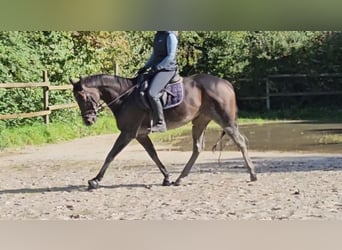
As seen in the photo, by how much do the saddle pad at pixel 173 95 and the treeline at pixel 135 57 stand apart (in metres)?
0.53

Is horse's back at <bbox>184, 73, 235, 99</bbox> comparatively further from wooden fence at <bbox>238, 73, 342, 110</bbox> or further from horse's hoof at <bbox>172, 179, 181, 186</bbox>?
wooden fence at <bbox>238, 73, 342, 110</bbox>

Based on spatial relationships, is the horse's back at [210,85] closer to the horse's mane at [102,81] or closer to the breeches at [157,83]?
the breeches at [157,83]

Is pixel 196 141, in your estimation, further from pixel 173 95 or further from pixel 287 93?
pixel 287 93

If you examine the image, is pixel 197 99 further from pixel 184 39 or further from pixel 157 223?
pixel 157 223

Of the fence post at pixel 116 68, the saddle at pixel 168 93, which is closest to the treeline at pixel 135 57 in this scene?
the fence post at pixel 116 68

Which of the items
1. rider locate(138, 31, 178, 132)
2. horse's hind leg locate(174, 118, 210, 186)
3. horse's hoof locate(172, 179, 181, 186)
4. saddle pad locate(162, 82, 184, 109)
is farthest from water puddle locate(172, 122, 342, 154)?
rider locate(138, 31, 178, 132)

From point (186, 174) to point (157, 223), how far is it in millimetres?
893

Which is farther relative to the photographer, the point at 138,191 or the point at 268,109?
the point at 268,109

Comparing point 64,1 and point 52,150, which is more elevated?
point 64,1

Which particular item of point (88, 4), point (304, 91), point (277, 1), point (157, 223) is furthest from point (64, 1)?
point (304, 91)

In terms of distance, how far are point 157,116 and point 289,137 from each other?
96.3 inches

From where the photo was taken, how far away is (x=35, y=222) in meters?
2.84

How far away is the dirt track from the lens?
292cm

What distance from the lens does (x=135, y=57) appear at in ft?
14.4
